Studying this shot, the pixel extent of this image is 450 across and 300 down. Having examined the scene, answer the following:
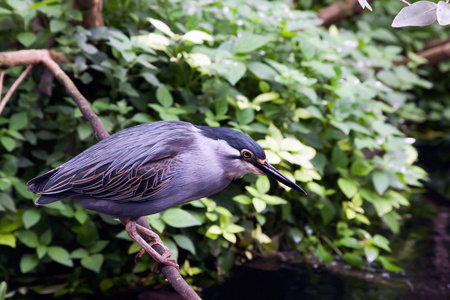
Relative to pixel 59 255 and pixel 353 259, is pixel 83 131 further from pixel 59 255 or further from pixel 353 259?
pixel 353 259

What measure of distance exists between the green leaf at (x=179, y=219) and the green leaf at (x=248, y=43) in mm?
1084

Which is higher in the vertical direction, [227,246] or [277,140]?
[277,140]

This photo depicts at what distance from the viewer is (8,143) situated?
9.31 ft

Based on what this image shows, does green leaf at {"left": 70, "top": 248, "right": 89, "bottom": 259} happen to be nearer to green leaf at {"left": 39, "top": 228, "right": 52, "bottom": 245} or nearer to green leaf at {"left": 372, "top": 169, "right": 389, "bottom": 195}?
green leaf at {"left": 39, "top": 228, "right": 52, "bottom": 245}

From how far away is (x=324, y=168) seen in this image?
3633mm

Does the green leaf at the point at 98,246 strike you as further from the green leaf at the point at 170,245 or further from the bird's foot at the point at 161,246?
the bird's foot at the point at 161,246

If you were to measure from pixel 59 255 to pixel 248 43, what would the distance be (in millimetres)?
1650

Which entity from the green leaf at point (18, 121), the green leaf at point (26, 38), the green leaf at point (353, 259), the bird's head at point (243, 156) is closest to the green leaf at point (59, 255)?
the green leaf at point (18, 121)

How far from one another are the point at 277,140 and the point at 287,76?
424 mm

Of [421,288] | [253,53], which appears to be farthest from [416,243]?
[253,53]

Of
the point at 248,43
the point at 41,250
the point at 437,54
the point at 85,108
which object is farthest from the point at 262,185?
the point at 437,54

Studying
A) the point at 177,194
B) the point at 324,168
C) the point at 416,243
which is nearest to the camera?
the point at 177,194

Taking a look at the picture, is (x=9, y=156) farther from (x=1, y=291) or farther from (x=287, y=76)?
(x=287, y=76)

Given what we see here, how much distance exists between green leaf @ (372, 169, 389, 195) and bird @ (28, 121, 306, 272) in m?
1.77
